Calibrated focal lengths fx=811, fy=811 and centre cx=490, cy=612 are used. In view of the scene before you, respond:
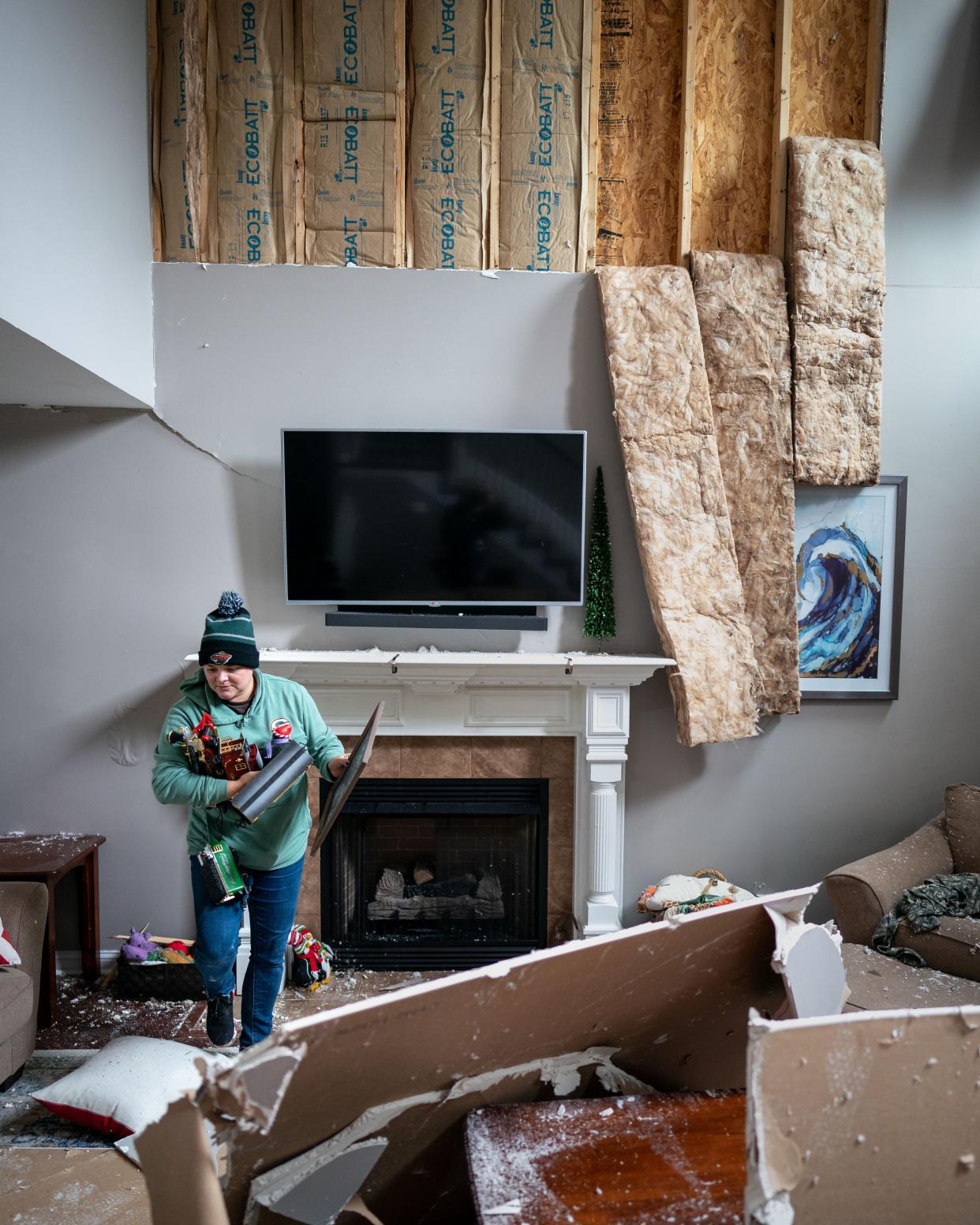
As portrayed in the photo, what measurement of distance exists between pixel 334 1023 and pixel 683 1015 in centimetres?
53

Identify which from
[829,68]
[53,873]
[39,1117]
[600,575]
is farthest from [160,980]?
[829,68]

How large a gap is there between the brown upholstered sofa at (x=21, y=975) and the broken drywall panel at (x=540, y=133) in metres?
2.86

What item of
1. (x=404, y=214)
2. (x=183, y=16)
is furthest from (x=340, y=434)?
(x=183, y=16)

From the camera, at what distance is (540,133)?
10.6ft

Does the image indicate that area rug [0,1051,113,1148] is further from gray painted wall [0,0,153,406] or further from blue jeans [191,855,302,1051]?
gray painted wall [0,0,153,406]

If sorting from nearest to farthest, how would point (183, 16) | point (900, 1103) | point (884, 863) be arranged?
point (900, 1103) < point (884, 863) < point (183, 16)

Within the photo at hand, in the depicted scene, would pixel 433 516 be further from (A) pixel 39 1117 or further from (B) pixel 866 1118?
(B) pixel 866 1118

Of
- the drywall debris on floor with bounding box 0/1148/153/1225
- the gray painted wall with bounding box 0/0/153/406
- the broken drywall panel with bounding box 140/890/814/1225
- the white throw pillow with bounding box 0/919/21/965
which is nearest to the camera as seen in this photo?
the broken drywall panel with bounding box 140/890/814/1225

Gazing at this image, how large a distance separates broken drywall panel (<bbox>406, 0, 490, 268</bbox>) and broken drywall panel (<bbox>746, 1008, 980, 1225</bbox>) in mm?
3118

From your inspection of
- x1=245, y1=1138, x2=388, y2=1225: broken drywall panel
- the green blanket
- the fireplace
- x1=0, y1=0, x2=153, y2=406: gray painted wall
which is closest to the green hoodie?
the fireplace

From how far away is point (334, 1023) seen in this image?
78 cm

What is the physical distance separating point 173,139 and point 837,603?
3.21 m

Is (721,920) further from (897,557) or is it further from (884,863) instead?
(897,557)

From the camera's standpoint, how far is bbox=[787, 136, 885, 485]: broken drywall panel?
10.3 ft
